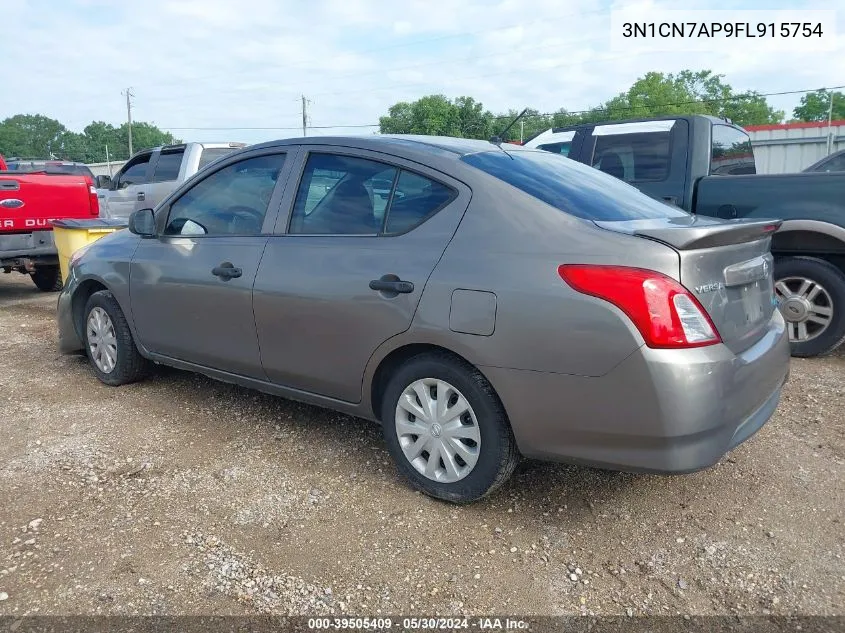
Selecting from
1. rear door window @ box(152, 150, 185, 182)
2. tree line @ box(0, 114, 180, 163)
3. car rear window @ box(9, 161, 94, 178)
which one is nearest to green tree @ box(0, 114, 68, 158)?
tree line @ box(0, 114, 180, 163)

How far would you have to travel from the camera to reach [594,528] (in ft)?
9.40

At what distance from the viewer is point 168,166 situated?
391 inches

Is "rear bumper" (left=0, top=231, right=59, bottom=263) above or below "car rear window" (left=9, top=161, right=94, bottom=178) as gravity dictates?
below

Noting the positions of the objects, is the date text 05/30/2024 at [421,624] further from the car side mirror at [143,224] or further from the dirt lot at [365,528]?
the car side mirror at [143,224]

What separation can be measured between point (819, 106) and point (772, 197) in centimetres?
8605

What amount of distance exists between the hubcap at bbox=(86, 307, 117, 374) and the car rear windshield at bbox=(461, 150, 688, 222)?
290 centimetres

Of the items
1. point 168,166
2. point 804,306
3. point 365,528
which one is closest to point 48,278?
point 168,166

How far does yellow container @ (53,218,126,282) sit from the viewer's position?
22.8 feet

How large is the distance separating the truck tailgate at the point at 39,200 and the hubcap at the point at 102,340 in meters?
4.05

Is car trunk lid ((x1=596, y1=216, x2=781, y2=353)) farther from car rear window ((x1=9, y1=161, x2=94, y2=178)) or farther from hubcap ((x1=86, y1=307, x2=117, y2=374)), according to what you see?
car rear window ((x1=9, y1=161, x2=94, y2=178))

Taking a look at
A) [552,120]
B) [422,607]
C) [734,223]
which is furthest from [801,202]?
Answer: [552,120]

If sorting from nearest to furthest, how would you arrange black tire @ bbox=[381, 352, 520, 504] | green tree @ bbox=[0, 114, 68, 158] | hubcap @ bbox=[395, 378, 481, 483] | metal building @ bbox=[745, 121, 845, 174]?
black tire @ bbox=[381, 352, 520, 504], hubcap @ bbox=[395, 378, 481, 483], metal building @ bbox=[745, 121, 845, 174], green tree @ bbox=[0, 114, 68, 158]

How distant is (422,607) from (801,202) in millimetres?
4271

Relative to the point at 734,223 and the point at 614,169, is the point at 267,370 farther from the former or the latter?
the point at 614,169
